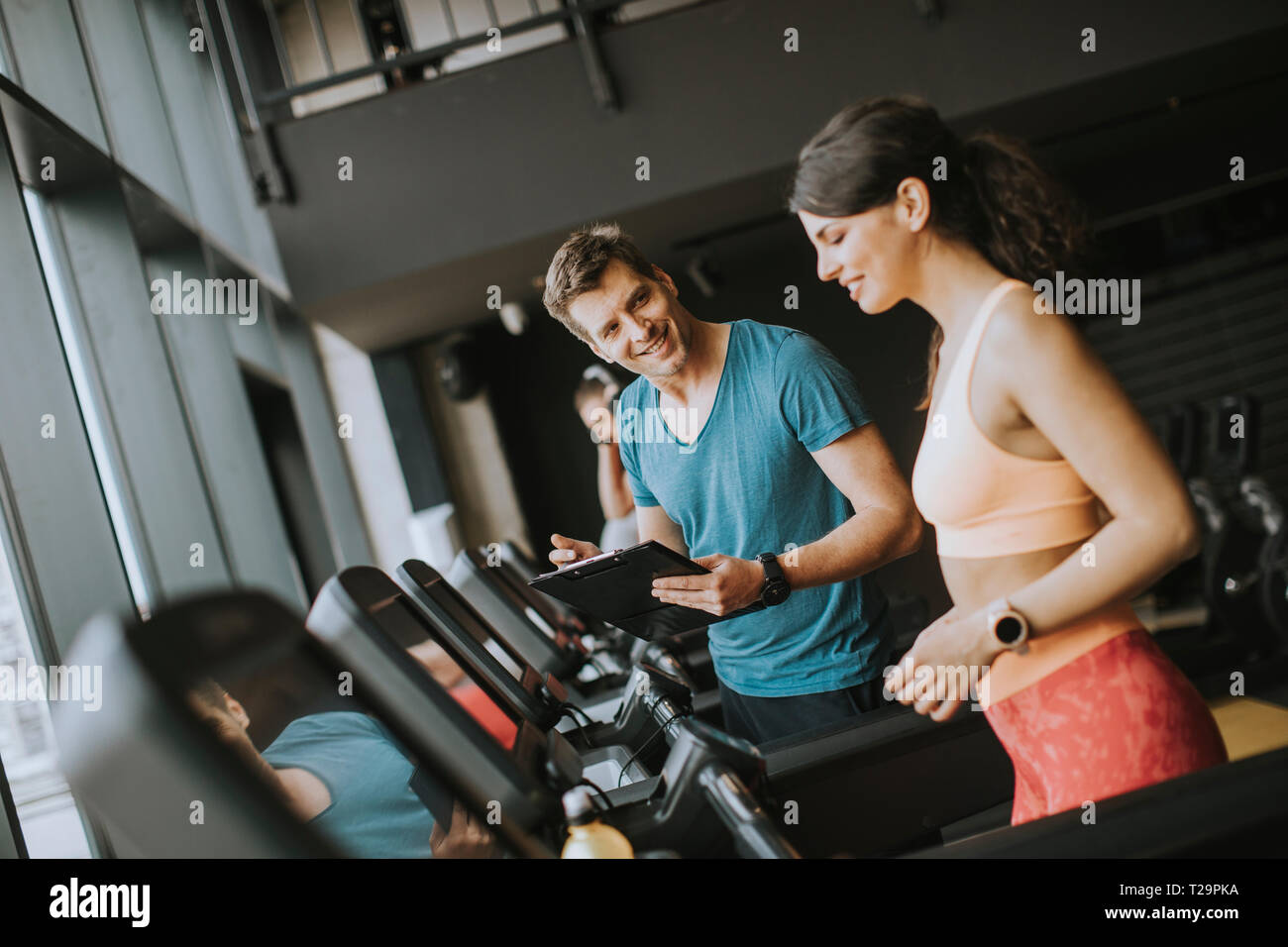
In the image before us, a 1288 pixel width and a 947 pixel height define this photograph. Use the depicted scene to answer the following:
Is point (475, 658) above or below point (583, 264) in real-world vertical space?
below

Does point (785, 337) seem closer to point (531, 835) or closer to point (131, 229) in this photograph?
point (531, 835)

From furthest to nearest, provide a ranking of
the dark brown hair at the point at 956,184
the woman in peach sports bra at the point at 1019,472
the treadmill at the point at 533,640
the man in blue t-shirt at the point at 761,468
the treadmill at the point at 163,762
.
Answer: the treadmill at the point at 533,640
the man in blue t-shirt at the point at 761,468
the dark brown hair at the point at 956,184
the woman in peach sports bra at the point at 1019,472
the treadmill at the point at 163,762

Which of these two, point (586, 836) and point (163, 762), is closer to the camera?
point (163, 762)

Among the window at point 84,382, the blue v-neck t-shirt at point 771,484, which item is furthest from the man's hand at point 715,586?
the window at point 84,382

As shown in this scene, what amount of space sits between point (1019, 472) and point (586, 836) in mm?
592

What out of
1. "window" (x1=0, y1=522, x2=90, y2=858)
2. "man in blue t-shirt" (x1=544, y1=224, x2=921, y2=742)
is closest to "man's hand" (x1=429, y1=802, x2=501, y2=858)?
"man in blue t-shirt" (x1=544, y1=224, x2=921, y2=742)

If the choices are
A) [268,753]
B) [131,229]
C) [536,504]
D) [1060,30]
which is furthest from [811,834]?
[536,504]

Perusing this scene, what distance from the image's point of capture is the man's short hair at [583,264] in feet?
4.71

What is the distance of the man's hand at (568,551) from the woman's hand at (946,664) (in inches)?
22.8

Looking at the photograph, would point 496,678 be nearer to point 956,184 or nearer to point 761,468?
point 761,468

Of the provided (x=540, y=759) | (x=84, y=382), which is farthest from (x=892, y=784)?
(x=84, y=382)

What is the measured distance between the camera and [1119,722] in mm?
1050

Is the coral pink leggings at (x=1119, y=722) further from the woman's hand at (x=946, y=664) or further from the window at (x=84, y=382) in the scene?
the window at (x=84, y=382)

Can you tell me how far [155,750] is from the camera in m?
0.77
